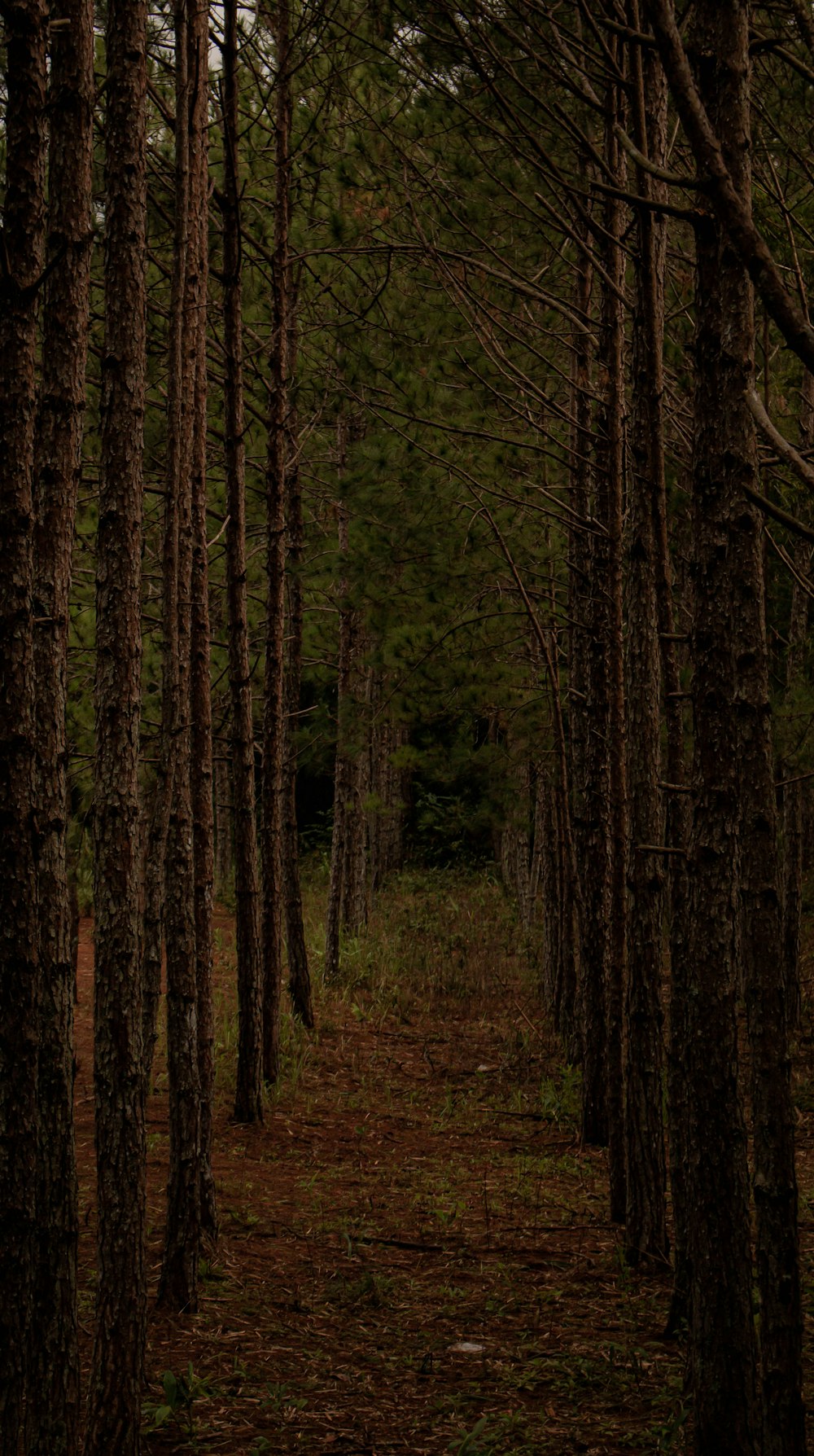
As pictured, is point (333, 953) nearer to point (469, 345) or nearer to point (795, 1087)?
point (795, 1087)

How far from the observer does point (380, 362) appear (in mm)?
10016

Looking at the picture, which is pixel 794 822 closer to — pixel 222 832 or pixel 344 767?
pixel 344 767

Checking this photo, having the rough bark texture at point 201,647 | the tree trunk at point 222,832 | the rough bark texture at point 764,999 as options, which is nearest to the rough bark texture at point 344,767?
the rough bark texture at point 201,647

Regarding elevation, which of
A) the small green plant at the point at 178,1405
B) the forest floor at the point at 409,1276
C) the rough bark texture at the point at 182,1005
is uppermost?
the rough bark texture at the point at 182,1005

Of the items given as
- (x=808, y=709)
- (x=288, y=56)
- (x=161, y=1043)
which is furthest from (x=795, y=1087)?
(x=288, y=56)

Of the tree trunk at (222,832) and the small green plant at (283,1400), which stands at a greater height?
the tree trunk at (222,832)

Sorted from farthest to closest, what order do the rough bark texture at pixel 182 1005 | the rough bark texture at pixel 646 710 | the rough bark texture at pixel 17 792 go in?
the rough bark texture at pixel 182 1005
the rough bark texture at pixel 646 710
the rough bark texture at pixel 17 792

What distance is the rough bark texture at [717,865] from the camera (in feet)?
10.3

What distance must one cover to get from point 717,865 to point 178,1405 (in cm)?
313

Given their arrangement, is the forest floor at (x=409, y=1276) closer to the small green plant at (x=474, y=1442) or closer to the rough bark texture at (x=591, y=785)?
the small green plant at (x=474, y=1442)

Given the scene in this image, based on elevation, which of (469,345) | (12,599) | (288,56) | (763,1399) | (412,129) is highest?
(288,56)

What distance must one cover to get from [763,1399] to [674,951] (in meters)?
1.93

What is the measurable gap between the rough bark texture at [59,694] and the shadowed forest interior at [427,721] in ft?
0.05

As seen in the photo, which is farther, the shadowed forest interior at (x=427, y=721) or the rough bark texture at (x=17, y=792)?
the shadowed forest interior at (x=427, y=721)
